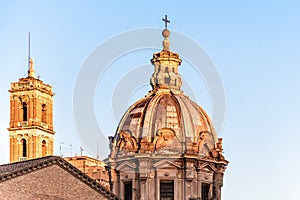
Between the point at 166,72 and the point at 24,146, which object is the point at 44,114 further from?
the point at 166,72

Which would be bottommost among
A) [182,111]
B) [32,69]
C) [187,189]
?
[187,189]

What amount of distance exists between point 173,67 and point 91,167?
4727cm

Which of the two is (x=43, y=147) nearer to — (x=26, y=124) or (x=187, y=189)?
(x=26, y=124)

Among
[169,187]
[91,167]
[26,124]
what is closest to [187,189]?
[169,187]

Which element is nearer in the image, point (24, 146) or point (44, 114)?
point (24, 146)

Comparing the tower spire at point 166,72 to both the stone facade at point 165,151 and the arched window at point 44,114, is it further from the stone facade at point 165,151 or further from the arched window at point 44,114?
the arched window at point 44,114

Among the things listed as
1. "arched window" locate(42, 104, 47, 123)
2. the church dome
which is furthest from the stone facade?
"arched window" locate(42, 104, 47, 123)

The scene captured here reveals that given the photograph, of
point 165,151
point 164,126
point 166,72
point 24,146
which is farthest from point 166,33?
point 24,146

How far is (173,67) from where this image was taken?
95.4 meters

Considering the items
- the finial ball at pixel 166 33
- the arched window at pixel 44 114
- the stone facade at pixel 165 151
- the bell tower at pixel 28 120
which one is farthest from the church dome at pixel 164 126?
the arched window at pixel 44 114

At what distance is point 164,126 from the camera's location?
300 feet

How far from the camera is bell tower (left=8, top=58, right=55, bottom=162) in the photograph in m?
150

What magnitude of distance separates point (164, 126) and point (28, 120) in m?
64.0

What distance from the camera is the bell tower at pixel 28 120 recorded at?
493 ft
